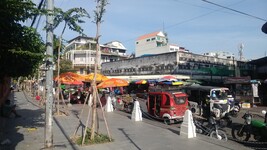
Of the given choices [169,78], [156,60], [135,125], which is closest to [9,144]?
[135,125]

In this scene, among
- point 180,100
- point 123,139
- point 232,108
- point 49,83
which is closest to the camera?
point 49,83

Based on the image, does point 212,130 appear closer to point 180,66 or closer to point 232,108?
point 232,108

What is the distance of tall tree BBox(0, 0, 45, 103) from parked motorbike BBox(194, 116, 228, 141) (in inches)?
276

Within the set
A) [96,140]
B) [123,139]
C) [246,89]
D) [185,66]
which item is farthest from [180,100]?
[185,66]

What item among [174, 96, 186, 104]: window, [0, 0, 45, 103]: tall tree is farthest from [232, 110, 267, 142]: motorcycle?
[0, 0, 45, 103]: tall tree

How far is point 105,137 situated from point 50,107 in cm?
231

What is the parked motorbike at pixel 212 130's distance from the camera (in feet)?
35.4

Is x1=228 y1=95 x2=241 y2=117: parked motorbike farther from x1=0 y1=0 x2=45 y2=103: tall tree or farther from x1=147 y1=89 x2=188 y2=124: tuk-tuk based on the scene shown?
x1=0 y1=0 x2=45 y2=103: tall tree

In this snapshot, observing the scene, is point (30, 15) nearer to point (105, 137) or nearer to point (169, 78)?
point (105, 137)

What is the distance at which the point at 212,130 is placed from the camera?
1103 centimetres

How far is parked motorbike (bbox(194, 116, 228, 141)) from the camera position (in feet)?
35.4

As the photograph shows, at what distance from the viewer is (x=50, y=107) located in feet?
29.1

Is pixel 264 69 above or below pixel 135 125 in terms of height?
above

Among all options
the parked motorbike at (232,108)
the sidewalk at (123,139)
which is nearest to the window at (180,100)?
the sidewalk at (123,139)
